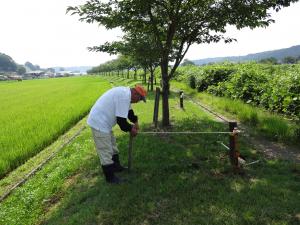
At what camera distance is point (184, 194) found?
17.6 feet

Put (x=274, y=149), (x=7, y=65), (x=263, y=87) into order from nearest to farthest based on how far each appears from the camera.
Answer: (x=274, y=149)
(x=263, y=87)
(x=7, y=65)

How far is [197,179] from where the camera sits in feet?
19.5

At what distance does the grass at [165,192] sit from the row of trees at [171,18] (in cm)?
373

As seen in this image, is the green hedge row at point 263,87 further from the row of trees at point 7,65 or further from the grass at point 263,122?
the row of trees at point 7,65

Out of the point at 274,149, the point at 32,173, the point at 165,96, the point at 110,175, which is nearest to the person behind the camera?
the point at 110,175

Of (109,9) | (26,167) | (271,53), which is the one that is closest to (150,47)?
(109,9)

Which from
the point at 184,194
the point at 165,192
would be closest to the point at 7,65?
the point at 165,192

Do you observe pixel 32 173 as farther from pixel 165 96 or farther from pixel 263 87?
pixel 263 87

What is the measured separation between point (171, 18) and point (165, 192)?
20.6 ft

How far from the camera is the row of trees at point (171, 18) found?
9586 millimetres

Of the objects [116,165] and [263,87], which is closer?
[116,165]

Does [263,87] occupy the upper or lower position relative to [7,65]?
lower

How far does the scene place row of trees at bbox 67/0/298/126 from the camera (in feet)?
31.4

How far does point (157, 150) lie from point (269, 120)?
382 centimetres
